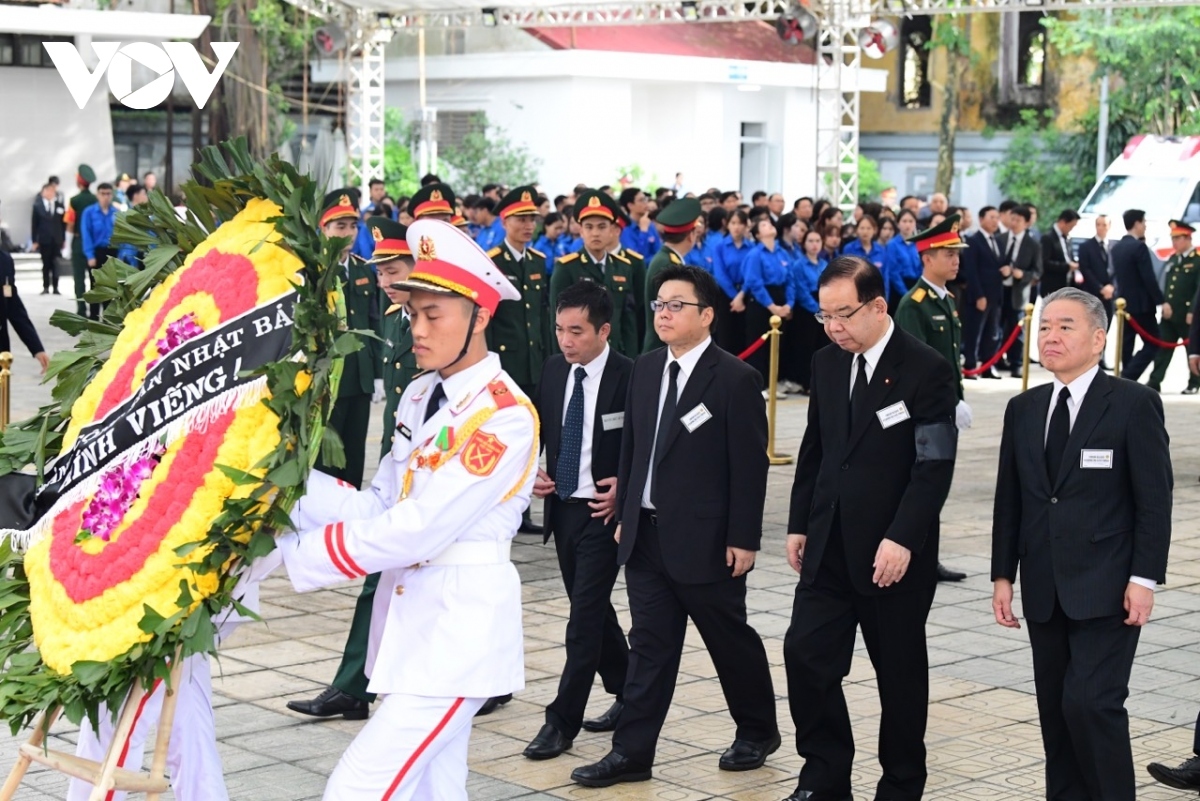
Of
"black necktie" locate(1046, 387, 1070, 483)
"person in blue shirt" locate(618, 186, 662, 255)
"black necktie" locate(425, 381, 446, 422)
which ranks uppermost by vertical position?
"person in blue shirt" locate(618, 186, 662, 255)

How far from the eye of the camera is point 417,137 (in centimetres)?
3166

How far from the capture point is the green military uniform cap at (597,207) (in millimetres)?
12109

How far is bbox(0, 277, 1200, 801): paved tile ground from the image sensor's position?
237 inches

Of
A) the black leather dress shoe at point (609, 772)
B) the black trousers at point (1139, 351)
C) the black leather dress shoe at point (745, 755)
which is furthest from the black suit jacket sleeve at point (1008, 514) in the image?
the black trousers at point (1139, 351)

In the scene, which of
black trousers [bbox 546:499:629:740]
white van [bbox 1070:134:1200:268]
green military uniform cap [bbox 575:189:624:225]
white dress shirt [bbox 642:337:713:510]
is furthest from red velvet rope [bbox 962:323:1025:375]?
white van [bbox 1070:134:1200:268]

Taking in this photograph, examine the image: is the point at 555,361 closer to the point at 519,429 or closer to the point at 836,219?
the point at 519,429

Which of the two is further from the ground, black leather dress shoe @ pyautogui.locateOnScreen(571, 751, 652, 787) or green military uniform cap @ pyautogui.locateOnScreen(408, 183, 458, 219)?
green military uniform cap @ pyautogui.locateOnScreen(408, 183, 458, 219)

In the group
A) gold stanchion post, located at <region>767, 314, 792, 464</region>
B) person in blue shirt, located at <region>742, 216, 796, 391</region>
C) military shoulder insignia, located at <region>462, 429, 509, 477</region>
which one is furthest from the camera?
person in blue shirt, located at <region>742, 216, 796, 391</region>

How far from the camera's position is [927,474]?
555 centimetres

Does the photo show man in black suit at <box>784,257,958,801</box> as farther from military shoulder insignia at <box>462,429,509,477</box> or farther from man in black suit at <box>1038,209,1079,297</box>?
man in black suit at <box>1038,209,1079,297</box>

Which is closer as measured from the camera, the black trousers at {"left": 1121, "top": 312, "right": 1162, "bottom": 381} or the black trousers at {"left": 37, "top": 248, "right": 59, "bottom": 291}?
the black trousers at {"left": 1121, "top": 312, "right": 1162, "bottom": 381}

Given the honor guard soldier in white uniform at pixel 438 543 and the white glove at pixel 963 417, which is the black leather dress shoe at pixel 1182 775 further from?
the honor guard soldier in white uniform at pixel 438 543

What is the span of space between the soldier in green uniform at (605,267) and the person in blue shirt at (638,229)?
5.71m

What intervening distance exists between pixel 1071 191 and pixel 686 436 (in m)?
32.4
